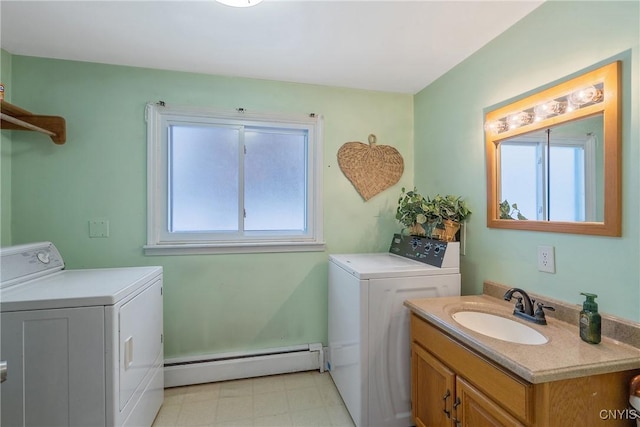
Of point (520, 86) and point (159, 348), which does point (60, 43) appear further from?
point (520, 86)

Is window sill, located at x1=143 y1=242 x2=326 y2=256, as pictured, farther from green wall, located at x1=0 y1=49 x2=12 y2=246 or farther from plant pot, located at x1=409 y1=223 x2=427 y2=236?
green wall, located at x1=0 y1=49 x2=12 y2=246

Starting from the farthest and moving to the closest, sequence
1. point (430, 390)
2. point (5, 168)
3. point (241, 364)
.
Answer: point (241, 364) < point (5, 168) < point (430, 390)

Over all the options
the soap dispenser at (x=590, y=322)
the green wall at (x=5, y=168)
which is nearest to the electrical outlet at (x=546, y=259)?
the soap dispenser at (x=590, y=322)

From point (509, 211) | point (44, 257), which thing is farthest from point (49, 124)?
point (509, 211)

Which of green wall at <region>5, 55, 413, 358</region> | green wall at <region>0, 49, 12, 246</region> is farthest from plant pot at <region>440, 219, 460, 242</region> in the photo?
green wall at <region>0, 49, 12, 246</region>

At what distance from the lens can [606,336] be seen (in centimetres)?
112

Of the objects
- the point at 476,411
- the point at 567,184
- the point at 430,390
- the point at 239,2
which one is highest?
the point at 239,2

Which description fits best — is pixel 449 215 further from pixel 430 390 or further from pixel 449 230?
pixel 430 390

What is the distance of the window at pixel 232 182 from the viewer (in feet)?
6.74

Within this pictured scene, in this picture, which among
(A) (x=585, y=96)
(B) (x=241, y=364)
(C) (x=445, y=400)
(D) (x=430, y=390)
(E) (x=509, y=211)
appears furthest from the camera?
(B) (x=241, y=364)

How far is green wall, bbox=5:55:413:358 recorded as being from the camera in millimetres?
1879

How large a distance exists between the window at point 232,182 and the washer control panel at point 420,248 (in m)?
0.60

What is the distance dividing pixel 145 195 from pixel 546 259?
2421 millimetres

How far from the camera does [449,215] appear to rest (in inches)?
73.0
